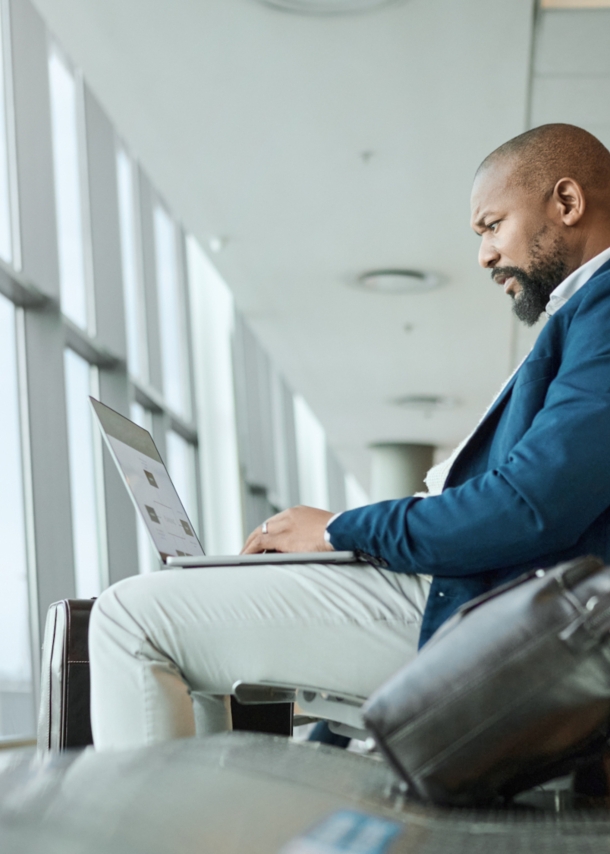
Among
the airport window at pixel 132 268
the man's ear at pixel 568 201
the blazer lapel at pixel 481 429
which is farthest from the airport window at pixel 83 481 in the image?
the blazer lapel at pixel 481 429

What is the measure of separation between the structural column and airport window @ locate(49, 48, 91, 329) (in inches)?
464

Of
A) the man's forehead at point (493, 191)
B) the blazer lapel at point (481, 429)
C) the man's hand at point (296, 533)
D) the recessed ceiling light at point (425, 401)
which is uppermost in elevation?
the recessed ceiling light at point (425, 401)

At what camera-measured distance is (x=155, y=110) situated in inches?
→ 257

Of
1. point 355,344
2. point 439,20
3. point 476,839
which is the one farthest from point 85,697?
point 355,344

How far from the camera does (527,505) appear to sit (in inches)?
58.6

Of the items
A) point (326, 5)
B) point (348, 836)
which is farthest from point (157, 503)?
point (326, 5)

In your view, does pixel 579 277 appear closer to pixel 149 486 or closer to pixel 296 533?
pixel 296 533

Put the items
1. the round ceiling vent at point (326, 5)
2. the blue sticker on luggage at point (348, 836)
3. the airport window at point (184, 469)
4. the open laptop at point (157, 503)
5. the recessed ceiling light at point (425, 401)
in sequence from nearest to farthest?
the blue sticker on luggage at point (348, 836) < the open laptop at point (157, 503) < the round ceiling vent at point (326, 5) < the airport window at point (184, 469) < the recessed ceiling light at point (425, 401)

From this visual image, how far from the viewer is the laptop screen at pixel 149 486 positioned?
1.86 metres

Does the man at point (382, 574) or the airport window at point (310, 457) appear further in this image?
the airport window at point (310, 457)

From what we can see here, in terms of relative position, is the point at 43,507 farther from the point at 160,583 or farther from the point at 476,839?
the point at 476,839

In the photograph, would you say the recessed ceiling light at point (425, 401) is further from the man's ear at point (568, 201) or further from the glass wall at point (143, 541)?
the man's ear at point (568, 201)

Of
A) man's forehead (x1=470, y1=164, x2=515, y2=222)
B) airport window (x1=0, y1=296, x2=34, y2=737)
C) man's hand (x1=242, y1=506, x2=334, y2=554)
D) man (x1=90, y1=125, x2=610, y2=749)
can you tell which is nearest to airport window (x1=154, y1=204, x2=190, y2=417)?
airport window (x1=0, y1=296, x2=34, y2=737)

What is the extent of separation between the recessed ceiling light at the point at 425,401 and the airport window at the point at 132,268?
6.92 m
